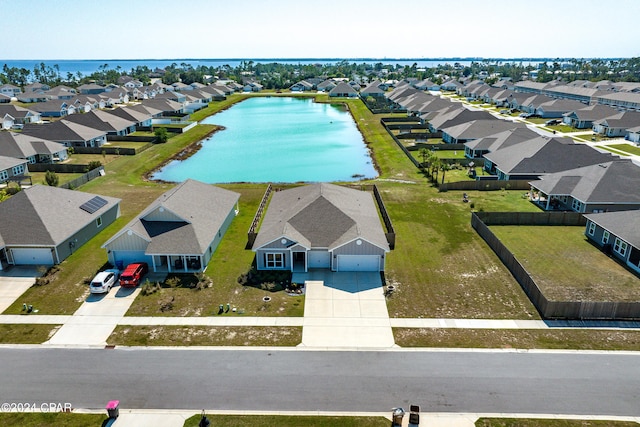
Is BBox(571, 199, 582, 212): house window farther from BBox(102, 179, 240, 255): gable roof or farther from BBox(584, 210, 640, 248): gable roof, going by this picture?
BBox(102, 179, 240, 255): gable roof

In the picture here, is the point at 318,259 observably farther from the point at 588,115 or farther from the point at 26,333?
the point at 588,115

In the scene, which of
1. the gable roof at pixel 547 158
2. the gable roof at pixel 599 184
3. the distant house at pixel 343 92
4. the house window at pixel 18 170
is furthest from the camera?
the distant house at pixel 343 92

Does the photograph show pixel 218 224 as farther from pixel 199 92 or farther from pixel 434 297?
pixel 199 92

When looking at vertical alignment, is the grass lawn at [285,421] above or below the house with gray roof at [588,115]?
below

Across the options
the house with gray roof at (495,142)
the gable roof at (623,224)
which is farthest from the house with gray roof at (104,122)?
the gable roof at (623,224)

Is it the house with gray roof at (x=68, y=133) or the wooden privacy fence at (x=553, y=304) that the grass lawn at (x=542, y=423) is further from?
the house with gray roof at (x=68, y=133)

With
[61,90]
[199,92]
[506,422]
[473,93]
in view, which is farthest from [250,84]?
[506,422]

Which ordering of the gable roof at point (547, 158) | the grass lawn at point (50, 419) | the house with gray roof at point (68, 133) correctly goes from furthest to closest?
the house with gray roof at point (68, 133) → the gable roof at point (547, 158) → the grass lawn at point (50, 419)

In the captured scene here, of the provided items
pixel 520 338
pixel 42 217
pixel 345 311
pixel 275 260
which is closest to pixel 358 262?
pixel 345 311
